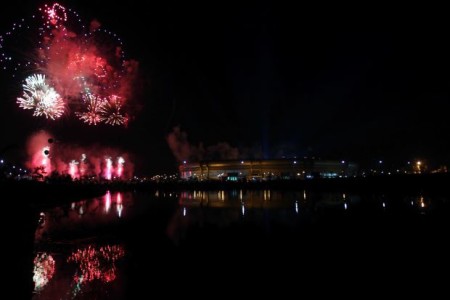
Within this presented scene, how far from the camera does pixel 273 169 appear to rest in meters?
108

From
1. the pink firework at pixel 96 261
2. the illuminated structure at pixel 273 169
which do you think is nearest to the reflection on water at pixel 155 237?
the pink firework at pixel 96 261

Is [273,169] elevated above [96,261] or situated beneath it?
elevated above

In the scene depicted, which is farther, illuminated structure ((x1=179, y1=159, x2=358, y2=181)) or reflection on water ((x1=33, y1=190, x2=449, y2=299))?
illuminated structure ((x1=179, y1=159, x2=358, y2=181))

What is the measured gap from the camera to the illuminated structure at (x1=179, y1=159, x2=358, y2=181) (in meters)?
107

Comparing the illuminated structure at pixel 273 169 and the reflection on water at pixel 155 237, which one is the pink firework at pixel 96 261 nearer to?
the reflection on water at pixel 155 237

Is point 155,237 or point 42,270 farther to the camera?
point 155,237

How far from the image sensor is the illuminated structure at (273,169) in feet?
350

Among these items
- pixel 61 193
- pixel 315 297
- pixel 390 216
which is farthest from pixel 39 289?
pixel 61 193

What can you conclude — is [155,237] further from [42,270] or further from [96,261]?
[42,270]

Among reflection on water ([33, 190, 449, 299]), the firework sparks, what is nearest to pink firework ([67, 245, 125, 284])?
reflection on water ([33, 190, 449, 299])

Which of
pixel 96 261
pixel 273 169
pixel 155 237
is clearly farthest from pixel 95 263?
pixel 273 169

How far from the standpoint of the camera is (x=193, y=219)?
1944cm

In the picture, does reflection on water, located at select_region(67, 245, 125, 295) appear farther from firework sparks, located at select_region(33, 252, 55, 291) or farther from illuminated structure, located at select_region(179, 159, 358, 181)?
illuminated structure, located at select_region(179, 159, 358, 181)

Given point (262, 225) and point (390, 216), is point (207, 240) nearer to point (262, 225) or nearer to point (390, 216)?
point (262, 225)
